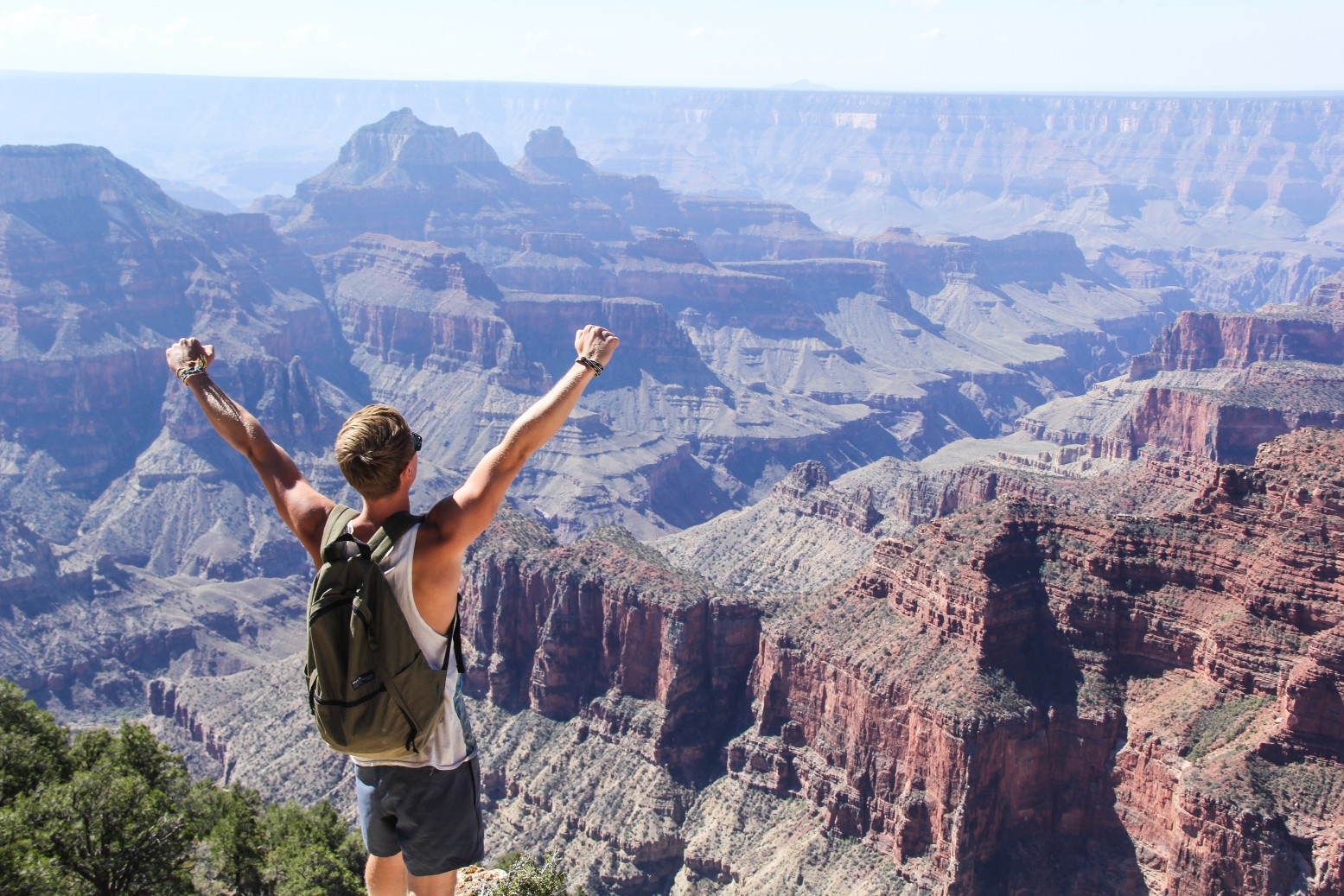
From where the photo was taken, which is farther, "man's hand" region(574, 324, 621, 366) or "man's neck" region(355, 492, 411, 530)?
"man's hand" region(574, 324, 621, 366)

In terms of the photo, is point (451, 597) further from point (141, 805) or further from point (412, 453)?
point (141, 805)

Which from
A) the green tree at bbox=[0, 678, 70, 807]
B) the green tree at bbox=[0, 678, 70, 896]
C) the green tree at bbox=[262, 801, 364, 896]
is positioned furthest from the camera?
the green tree at bbox=[262, 801, 364, 896]

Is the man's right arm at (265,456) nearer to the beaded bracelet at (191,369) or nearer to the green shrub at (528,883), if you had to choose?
the beaded bracelet at (191,369)

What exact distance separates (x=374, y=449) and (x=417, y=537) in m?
0.99

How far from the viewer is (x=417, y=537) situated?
12055 millimetres

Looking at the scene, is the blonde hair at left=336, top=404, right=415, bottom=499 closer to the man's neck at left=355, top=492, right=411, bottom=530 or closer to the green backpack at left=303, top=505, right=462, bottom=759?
the man's neck at left=355, top=492, right=411, bottom=530

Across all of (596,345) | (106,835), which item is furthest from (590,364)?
(106,835)

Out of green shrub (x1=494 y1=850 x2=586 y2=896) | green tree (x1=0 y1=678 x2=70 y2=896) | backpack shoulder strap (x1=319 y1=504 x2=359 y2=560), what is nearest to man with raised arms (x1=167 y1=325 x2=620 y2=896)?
backpack shoulder strap (x1=319 y1=504 x2=359 y2=560)

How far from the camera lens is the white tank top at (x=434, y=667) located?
1199 cm

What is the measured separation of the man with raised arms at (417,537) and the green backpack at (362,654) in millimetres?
192

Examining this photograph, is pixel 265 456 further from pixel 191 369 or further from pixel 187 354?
pixel 187 354

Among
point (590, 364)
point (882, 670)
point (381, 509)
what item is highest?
point (590, 364)

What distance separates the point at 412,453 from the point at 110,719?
96.3m

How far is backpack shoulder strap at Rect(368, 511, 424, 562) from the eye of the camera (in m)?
12.0
